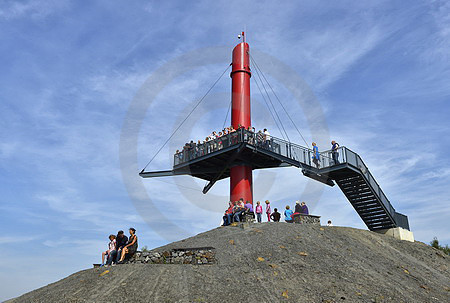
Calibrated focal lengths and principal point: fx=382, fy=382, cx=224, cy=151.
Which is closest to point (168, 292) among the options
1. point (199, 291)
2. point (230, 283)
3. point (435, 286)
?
point (199, 291)

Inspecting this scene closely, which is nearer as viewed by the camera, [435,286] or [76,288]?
[76,288]

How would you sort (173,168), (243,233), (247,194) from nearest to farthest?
(243,233)
(247,194)
(173,168)

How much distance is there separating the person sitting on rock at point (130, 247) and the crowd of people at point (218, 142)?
11586 millimetres

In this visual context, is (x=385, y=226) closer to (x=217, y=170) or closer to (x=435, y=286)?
(x=435, y=286)

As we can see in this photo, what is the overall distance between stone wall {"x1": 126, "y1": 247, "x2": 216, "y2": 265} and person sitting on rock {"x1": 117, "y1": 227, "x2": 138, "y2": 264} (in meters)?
0.37

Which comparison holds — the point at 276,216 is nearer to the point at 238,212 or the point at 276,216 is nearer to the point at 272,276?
the point at 238,212

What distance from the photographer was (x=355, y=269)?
15.0 meters

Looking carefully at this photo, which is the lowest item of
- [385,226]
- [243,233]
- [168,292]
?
[168,292]

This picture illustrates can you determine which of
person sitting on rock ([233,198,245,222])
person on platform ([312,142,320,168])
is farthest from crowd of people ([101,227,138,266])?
person on platform ([312,142,320,168])

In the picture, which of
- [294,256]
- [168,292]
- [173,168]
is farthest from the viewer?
[173,168]

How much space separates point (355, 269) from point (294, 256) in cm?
238

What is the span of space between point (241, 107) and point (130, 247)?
16706mm

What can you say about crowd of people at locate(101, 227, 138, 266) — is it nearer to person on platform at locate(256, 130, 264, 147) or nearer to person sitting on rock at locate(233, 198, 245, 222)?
person sitting on rock at locate(233, 198, 245, 222)

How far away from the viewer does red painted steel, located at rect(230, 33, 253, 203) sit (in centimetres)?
2728
